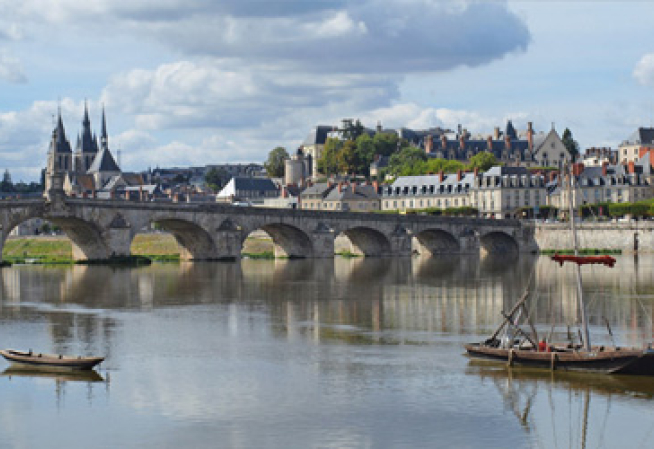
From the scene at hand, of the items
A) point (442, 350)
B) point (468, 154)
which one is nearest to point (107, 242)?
point (442, 350)

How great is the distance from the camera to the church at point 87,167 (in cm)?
17025

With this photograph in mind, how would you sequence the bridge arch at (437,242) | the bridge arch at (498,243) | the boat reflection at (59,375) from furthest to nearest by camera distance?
the bridge arch at (498,243) → the bridge arch at (437,242) → the boat reflection at (59,375)

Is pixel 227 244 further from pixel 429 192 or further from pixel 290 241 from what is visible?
pixel 429 192

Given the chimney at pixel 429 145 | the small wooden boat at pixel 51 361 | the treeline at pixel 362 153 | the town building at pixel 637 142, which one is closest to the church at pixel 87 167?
the treeline at pixel 362 153

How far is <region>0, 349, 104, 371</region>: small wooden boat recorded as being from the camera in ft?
113

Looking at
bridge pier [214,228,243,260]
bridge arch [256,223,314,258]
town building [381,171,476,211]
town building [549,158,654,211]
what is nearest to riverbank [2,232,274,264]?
bridge arch [256,223,314,258]

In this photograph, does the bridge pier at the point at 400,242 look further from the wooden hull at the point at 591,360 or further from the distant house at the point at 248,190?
the wooden hull at the point at 591,360

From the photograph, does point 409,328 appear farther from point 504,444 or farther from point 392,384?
point 504,444

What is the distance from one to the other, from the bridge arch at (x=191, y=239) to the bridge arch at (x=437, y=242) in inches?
833

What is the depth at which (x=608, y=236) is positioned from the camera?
333 feet

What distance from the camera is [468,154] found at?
563 ft

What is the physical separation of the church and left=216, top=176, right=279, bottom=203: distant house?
15589 mm

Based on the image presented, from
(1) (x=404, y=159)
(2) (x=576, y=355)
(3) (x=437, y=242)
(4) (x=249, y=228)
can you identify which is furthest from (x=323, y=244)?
(2) (x=576, y=355)

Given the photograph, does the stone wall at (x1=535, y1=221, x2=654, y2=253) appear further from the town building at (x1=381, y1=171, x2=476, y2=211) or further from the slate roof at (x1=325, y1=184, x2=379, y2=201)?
the slate roof at (x1=325, y1=184, x2=379, y2=201)
